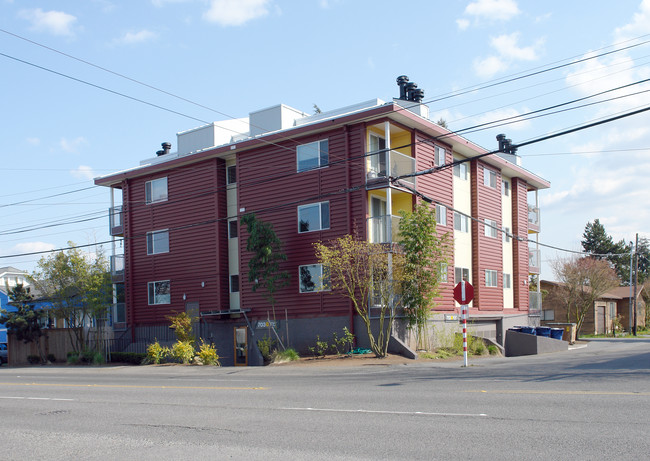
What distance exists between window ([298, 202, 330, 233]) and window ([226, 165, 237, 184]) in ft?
16.1

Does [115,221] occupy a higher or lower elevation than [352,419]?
higher

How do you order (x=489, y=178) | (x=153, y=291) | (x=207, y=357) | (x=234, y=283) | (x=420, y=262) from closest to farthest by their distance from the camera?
1. (x=420, y=262)
2. (x=207, y=357)
3. (x=234, y=283)
4. (x=153, y=291)
5. (x=489, y=178)

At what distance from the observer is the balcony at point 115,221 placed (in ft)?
115

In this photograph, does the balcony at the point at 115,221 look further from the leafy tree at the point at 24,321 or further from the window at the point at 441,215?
the window at the point at 441,215

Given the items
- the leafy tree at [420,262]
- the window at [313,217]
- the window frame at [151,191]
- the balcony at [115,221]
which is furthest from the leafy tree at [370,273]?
the balcony at [115,221]

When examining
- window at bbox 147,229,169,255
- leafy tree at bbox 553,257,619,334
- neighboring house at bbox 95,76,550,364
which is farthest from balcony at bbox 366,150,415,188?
leafy tree at bbox 553,257,619,334

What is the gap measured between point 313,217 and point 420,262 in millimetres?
5591

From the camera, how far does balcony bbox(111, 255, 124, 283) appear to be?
112ft

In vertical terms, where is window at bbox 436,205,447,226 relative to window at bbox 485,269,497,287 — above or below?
above

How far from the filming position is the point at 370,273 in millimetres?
23672

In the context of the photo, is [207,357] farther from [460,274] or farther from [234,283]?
[460,274]

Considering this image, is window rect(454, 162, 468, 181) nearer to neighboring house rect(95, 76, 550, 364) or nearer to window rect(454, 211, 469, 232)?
neighboring house rect(95, 76, 550, 364)

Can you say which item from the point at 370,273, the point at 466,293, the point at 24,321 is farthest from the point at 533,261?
the point at 24,321

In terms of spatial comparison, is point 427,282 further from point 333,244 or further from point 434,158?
point 434,158
